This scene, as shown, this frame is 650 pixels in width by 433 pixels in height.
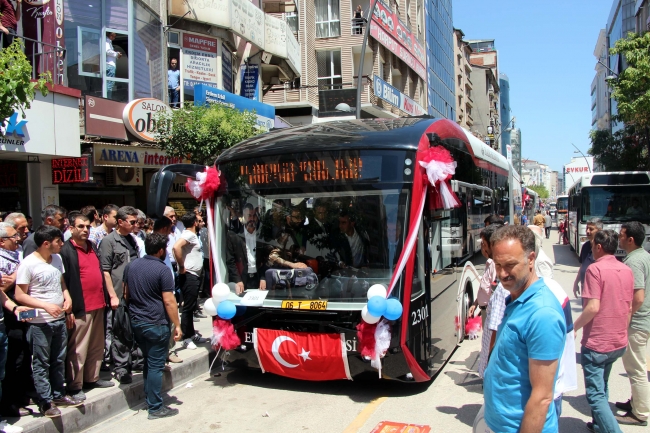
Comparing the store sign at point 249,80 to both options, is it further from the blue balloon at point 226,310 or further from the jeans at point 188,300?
the blue balloon at point 226,310

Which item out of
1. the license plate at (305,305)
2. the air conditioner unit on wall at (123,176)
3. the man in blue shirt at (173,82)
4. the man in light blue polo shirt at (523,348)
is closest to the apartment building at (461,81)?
the man in blue shirt at (173,82)

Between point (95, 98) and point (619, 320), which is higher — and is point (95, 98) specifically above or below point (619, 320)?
above

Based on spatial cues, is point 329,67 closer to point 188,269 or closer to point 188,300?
point 188,269

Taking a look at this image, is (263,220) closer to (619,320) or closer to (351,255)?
(351,255)

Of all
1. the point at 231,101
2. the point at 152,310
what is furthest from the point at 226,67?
the point at 152,310

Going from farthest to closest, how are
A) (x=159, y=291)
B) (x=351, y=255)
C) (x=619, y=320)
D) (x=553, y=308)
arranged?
(x=351, y=255) → (x=159, y=291) → (x=619, y=320) → (x=553, y=308)

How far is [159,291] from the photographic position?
5707mm

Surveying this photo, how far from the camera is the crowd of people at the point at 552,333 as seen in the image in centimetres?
263

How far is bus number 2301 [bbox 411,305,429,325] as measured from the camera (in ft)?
19.9

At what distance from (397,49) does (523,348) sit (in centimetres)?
3246

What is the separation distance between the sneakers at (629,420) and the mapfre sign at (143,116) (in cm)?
1134

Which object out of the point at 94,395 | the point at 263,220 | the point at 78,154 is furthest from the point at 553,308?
the point at 78,154

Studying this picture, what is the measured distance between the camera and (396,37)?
3312 centimetres

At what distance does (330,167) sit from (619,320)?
314 cm
